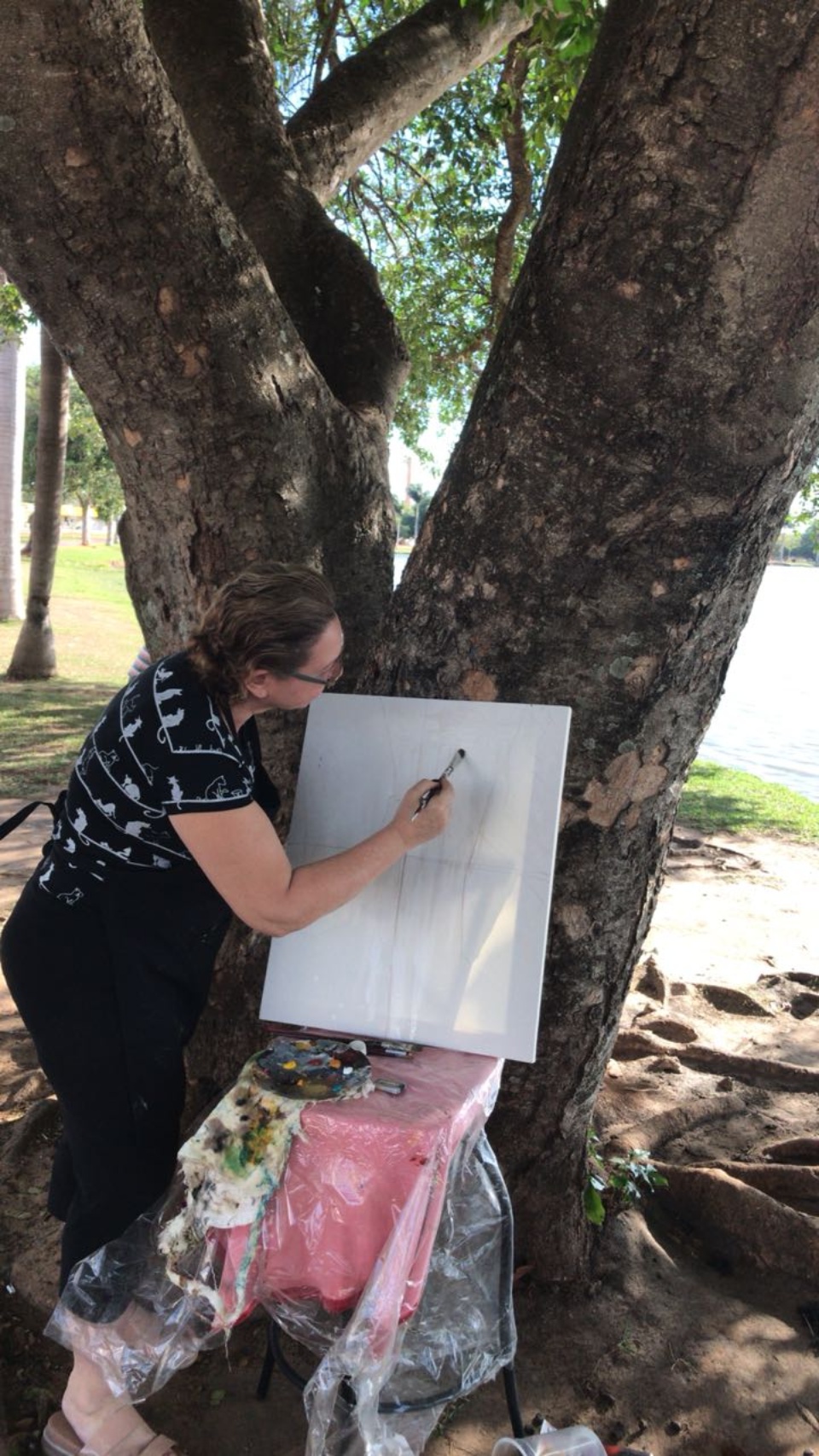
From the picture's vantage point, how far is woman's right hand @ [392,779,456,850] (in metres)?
2.06

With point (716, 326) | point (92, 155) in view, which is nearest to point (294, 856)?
point (716, 326)

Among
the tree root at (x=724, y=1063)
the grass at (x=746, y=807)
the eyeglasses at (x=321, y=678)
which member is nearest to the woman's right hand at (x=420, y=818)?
the eyeglasses at (x=321, y=678)

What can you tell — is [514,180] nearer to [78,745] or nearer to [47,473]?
[78,745]

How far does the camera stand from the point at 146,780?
1925mm

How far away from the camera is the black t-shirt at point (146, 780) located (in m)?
1.88

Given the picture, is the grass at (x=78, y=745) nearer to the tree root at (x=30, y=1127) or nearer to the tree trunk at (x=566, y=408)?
the tree root at (x=30, y=1127)

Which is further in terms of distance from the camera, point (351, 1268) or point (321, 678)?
point (321, 678)

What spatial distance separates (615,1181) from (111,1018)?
1.63m

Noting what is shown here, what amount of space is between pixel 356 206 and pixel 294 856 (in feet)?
24.5

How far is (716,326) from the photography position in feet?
7.09

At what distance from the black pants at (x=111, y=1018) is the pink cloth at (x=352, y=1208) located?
38 cm

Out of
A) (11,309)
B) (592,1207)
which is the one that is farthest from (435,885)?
(11,309)

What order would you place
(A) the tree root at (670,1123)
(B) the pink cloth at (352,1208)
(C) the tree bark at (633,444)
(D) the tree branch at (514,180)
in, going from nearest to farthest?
(B) the pink cloth at (352,1208), (C) the tree bark at (633,444), (A) the tree root at (670,1123), (D) the tree branch at (514,180)

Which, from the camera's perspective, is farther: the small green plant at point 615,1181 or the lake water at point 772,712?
the lake water at point 772,712
